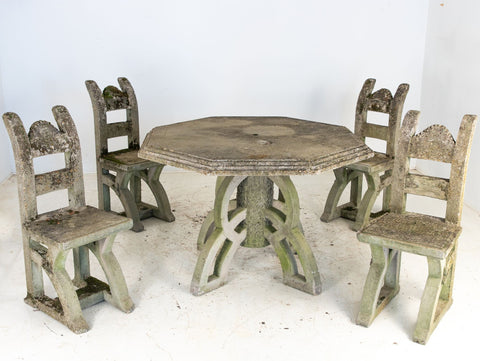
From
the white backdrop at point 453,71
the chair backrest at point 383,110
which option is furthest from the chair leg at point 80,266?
the white backdrop at point 453,71

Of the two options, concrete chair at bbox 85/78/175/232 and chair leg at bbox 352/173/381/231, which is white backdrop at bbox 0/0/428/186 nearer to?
concrete chair at bbox 85/78/175/232

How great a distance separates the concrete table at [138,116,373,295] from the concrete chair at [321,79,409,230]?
2.02 feet

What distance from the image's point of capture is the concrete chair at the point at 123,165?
4.12 metres

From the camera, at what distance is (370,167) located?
405cm

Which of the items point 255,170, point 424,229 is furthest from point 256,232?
point 424,229

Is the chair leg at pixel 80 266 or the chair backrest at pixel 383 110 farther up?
the chair backrest at pixel 383 110

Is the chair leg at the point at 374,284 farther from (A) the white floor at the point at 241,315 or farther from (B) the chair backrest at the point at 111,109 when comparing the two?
(B) the chair backrest at the point at 111,109

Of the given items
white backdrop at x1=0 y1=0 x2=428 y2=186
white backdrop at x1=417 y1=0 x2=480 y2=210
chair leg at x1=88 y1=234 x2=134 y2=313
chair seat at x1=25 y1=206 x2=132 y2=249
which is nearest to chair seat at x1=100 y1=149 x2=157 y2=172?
chair seat at x1=25 y1=206 x2=132 y2=249

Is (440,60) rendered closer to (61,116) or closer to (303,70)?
(303,70)

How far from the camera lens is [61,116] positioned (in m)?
3.10

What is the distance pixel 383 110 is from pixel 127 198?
2.01 m

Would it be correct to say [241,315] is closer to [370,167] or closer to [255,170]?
[255,170]

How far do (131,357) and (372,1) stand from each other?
14.3 ft

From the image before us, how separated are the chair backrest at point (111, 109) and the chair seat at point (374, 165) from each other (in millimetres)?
1673
